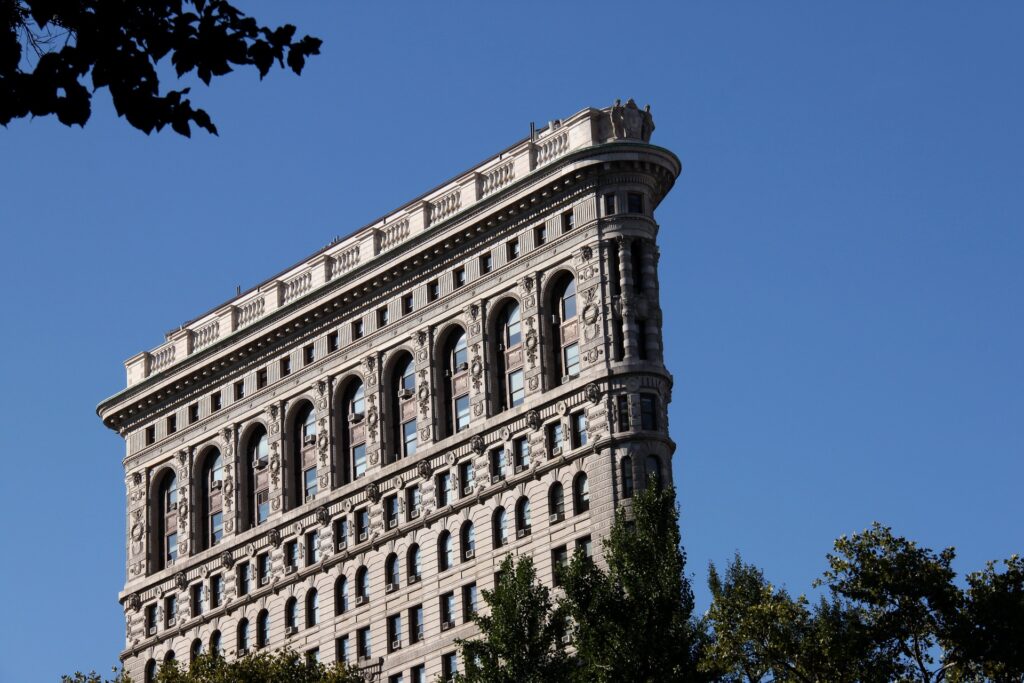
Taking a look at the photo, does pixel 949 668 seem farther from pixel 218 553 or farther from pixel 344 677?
pixel 218 553

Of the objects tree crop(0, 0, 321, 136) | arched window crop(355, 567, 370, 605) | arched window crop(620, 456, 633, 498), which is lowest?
tree crop(0, 0, 321, 136)

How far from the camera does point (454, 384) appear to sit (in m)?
116

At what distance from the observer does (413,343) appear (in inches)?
4665

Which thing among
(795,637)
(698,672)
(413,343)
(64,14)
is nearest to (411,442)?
(413,343)

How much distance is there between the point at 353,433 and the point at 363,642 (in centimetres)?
1222

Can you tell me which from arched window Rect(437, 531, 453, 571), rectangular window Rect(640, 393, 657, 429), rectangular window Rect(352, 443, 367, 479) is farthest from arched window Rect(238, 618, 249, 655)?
rectangular window Rect(640, 393, 657, 429)

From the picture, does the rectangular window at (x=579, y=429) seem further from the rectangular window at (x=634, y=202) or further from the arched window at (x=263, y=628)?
the arched window at (x=263, y=628)

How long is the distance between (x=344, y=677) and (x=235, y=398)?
3498 centimetres

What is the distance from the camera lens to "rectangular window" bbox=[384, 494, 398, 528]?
381 ft

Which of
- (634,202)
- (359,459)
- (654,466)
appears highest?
(634,202)

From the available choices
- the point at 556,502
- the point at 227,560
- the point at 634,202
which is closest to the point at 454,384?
the point at 556,502

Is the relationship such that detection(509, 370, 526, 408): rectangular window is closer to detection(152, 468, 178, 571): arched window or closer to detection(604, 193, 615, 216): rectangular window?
detection(604, 193, 615, 216): rectangular window

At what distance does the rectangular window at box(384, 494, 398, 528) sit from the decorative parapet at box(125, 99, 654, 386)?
14.7m

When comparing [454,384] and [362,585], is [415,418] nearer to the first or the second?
[454,384]
